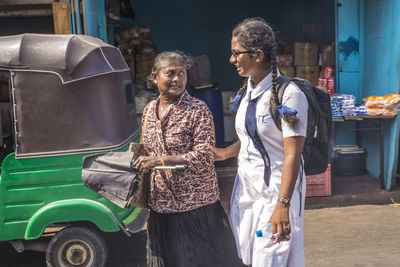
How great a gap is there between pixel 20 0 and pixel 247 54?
18.9 ft

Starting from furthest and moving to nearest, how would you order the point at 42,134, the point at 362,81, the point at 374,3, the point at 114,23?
the point at 114,23
the point at 362,81
the point at 374,3
the point at 42,134

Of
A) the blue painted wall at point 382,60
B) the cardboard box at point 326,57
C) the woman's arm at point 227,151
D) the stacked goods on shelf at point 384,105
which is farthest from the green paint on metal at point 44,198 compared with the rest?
the cardboard box at point 326,57

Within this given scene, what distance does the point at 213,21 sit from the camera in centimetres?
1009

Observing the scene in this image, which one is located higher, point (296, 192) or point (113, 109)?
point (113, 109)

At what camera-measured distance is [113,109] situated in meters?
4.31

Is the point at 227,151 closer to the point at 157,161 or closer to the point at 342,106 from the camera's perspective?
the point at 157,161

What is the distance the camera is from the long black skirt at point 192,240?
2982 mm

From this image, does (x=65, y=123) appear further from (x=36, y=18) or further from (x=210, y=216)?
(x=36, y=18)

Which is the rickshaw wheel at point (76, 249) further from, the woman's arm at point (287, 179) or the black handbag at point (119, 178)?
the woman's arm at point (287, 179)

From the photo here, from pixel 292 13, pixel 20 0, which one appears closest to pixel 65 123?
pixel 20 0

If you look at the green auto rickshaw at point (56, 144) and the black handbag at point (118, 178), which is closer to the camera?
the black handbag at point (118, 178)

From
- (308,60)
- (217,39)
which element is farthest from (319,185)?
(217,39)

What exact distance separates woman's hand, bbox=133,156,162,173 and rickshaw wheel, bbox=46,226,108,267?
1.59 meters

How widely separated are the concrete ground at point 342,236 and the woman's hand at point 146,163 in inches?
81.7
